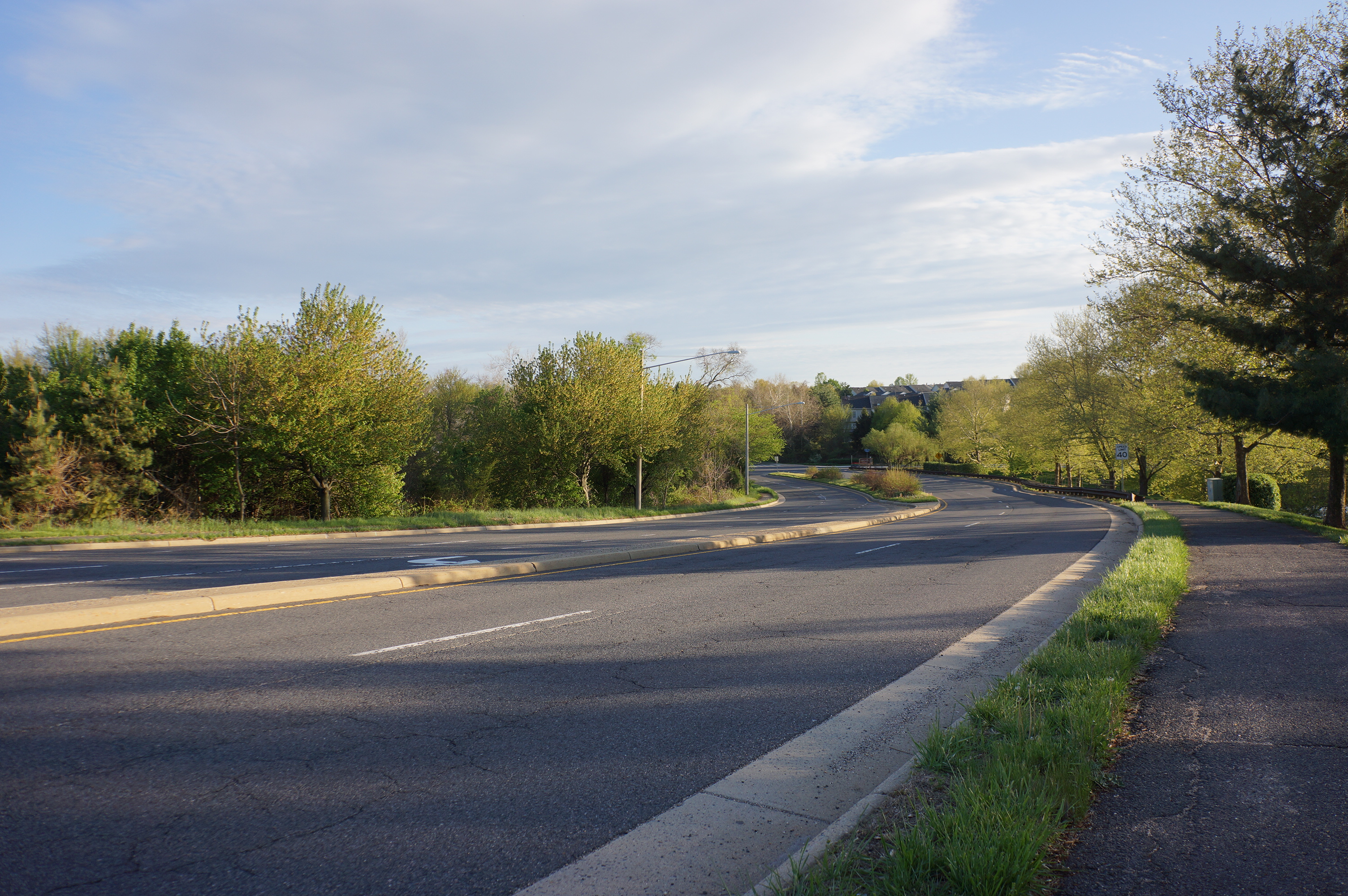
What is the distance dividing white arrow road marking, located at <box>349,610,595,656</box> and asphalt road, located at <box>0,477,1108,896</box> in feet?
0.11

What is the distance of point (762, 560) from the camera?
611 inches

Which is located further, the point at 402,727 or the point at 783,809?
the point at 402,727

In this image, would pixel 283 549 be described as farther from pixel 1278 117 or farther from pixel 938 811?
pixel 1278 117

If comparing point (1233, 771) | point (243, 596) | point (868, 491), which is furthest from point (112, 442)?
point (868, 491)

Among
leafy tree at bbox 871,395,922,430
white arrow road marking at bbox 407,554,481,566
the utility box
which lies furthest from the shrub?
leafy tree at bbox 871,395,922,430

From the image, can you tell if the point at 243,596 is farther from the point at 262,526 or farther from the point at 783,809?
the point at 262,526

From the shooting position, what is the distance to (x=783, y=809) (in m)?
3.96

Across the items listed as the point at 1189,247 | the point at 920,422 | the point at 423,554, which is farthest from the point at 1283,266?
the point at 920,422

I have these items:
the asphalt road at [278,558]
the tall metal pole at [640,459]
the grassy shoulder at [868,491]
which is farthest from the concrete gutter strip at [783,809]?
the grassy shoulder at [868,491]

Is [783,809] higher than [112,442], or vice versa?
[112,442]

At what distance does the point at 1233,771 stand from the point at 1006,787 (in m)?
1.62

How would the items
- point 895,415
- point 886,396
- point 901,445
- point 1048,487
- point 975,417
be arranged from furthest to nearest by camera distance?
point 886,396 < point 895,415 < point 901,445 < point 975,417 < point 1048,487

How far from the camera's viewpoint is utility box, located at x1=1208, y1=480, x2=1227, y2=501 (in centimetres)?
4422

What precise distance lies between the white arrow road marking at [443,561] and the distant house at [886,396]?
11852 cm
